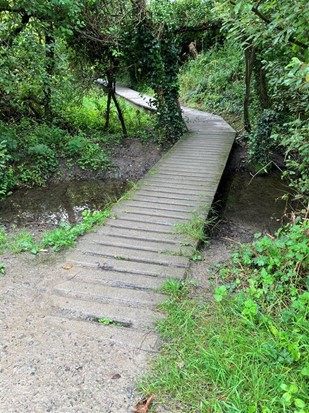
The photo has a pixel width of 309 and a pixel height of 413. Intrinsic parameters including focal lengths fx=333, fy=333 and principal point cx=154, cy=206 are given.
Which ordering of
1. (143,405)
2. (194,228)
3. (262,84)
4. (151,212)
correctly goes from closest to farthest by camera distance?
(143,405), (194,228), (151,212), (262,84)

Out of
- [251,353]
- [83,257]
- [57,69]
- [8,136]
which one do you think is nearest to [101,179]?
[8,136]

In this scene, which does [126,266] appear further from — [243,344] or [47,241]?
[243,344]

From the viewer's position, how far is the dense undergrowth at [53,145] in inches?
268

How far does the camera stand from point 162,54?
840 cm

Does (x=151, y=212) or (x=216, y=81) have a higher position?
(x=216, y=81)

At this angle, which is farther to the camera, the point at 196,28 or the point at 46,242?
the point at 196,28

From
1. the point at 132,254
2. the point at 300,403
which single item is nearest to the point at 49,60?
the point at 132,254

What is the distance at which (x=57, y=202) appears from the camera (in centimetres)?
645

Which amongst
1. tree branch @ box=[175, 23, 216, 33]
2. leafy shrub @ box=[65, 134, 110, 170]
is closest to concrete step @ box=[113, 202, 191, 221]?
leafy shrub @ box=[65, 134, 110, 170]

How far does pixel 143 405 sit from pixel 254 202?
5.12 m

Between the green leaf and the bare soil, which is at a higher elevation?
the green leaf

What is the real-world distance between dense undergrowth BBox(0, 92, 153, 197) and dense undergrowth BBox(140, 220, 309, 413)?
4283 mm

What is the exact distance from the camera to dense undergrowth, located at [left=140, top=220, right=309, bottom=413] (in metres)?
1.88

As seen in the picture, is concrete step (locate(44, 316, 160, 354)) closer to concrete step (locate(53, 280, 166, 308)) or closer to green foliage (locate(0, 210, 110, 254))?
concrete step (locate(53, 280, 166, 308))
